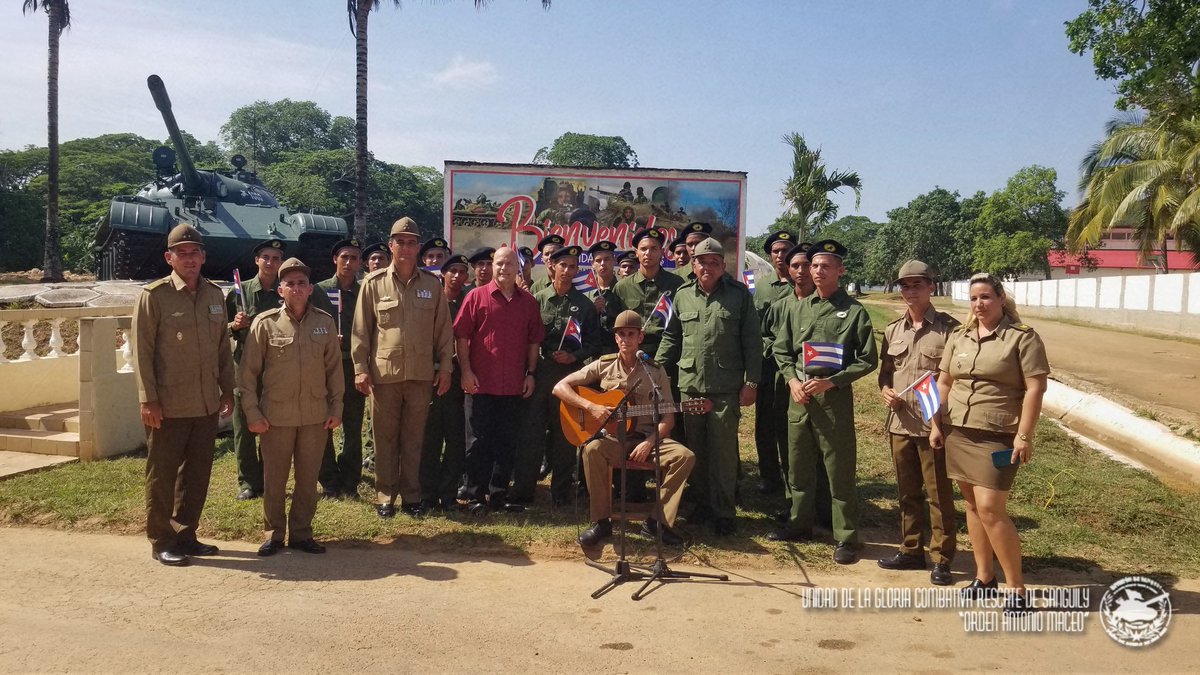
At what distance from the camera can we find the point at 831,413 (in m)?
4.95

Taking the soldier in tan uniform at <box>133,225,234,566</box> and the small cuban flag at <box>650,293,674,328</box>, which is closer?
the soldier in tan uniform at <box>133,225,234,566</box>

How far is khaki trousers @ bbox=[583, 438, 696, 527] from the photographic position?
4.84 metres

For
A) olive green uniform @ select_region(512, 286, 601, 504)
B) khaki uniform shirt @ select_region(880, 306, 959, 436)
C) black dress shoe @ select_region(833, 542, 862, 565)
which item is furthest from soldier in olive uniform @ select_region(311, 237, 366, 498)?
khaki uniform shirt @ select_region(880, 306, 959, 436)

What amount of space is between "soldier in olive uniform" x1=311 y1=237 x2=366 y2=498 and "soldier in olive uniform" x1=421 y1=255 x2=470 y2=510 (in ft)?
2.22

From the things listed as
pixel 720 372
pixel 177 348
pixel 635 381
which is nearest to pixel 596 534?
pixel 635 381

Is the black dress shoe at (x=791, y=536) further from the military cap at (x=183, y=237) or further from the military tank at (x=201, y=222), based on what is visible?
the military tank at (x=201, y=222)

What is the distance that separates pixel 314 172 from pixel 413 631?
5536cm

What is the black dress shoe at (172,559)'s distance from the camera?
181 inches

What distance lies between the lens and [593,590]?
4.29 metres

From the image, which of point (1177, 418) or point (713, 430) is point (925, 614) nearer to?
point (713, 430)

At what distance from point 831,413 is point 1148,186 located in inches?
1035

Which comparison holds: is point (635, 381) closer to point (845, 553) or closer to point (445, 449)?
point (845, 553)

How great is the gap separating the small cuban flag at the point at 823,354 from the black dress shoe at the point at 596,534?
1664 mm

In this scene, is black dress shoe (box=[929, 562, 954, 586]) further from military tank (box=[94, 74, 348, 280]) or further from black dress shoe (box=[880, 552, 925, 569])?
military tank (box=[94, 74, 348, 280])
